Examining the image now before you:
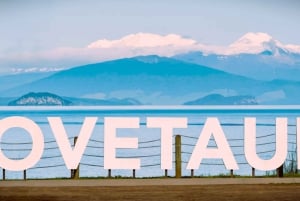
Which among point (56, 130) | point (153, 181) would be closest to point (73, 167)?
point (56, 130)

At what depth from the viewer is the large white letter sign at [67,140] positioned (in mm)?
10328

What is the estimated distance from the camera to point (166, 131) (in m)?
10.5

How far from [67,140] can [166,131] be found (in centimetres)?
125

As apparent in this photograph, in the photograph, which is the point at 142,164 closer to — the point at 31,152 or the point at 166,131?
the point at 166,131

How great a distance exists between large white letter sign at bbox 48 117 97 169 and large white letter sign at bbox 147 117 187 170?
77cm

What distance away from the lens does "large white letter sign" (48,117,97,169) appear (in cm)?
1033

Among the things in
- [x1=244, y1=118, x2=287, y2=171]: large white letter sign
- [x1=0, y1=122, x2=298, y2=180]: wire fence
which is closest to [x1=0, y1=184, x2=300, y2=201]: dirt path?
[x1=0, y1=122, x2=298, y2=180]: wire fence

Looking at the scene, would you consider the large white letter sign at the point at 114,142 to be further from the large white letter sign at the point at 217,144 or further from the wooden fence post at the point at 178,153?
the large white letter sign at the point at 217,144

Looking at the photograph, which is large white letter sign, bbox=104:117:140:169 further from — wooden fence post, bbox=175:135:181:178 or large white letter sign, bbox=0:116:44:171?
large white letter sign, bbox=0:116:44:171

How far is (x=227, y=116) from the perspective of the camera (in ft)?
229

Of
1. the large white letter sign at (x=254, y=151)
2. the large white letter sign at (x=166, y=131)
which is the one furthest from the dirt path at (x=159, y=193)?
the large white letter sign at (x=166, y=131)

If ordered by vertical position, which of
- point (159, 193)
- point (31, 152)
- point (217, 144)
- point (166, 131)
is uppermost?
point (166, 131)

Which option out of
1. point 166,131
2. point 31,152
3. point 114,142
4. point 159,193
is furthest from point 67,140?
point 159,193

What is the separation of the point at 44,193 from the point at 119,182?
121cm
